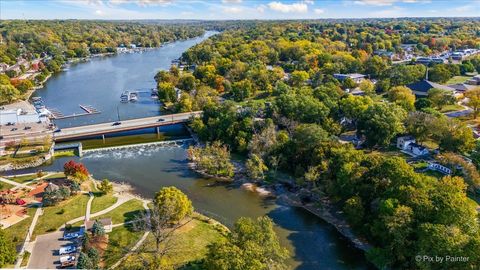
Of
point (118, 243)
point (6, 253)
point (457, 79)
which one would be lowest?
point (118, 243)

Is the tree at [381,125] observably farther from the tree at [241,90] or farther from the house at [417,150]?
the tree at [241,90]

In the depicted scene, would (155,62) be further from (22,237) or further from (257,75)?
(22,237)

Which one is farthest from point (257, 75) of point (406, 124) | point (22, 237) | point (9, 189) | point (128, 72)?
point (22, 237)

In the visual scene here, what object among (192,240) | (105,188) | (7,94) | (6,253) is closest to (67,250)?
(6,253)

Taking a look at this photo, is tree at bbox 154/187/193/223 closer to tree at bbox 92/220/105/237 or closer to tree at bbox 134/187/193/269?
tree at bbox 134/187/193/269

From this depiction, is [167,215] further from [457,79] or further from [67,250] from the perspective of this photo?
[457,79]

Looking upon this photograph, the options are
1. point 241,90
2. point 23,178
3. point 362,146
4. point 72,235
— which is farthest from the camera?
point 241,90

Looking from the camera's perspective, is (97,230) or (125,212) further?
(125,212)

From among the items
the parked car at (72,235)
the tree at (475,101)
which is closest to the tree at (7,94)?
the parked car at (72,235)
